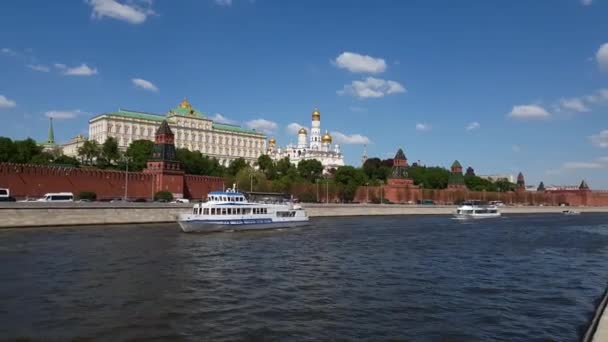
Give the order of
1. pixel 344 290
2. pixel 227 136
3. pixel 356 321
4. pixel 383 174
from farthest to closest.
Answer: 1. pixel 227 136
2. pixel 383 174
3. pixel 344 290
4. pixel 356 321

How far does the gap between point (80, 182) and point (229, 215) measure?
85.2 ft

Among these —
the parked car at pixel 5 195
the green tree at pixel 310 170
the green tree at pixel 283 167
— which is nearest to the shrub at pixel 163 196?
the parked car at pixel 5 195

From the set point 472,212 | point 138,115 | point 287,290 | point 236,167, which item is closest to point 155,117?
point 138,115

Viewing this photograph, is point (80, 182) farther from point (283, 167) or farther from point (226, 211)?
point (283, 167)

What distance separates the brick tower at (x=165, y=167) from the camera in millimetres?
63281

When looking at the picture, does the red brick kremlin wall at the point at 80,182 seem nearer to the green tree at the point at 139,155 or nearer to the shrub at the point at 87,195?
the shrub at the point at 87,195

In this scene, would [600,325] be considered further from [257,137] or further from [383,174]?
[257,137]

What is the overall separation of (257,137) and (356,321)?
120664mm

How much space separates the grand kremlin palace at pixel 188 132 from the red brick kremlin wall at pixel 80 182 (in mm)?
46015

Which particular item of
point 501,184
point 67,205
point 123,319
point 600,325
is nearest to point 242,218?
point 67,205

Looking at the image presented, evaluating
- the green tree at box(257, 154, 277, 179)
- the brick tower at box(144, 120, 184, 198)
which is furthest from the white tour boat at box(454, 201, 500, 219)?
the brick tower at box(144, 120, 184, 198)

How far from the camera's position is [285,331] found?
1257 centimetres

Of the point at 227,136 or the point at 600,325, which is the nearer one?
the point at 600,325

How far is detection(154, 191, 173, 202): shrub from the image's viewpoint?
196ft
